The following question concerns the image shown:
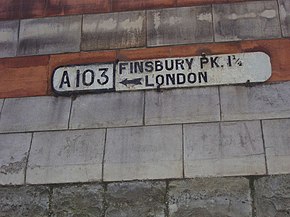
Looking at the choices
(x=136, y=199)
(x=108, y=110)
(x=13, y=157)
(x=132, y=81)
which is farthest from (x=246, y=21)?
(x=13, y=157)

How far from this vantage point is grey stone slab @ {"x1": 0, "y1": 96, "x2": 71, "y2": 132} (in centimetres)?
516

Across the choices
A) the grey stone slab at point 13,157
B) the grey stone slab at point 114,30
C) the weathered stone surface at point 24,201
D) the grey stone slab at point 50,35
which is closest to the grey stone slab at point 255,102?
the grey stone slab at point 114,30

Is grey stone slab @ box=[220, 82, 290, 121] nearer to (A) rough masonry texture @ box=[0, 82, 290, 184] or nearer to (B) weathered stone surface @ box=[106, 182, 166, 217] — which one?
(A) rough masonry texture @ box=[0, 82, 290, 184]

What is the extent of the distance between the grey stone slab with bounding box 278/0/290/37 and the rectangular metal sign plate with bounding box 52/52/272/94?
1.33ft

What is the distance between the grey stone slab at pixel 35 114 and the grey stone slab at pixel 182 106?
94 centimetres

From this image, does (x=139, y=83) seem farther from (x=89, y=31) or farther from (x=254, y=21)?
(x=254, y=21)

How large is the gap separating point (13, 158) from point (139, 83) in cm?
156

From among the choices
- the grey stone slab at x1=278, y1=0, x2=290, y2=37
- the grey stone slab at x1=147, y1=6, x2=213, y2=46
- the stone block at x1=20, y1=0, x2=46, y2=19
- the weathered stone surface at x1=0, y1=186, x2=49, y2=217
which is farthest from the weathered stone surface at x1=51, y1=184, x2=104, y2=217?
the grey stone slab at x1=278, y1=0, x2=290, y2=37

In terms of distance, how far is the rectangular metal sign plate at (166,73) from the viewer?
5109 mm

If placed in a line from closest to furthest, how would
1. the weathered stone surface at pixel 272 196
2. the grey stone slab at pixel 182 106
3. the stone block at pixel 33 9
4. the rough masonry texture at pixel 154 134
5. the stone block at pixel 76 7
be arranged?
1. the weathered stone surface at pixel 272 196
2. the rough masonry texture at pixel 154 134
3. the grey stone slab at pixel 182 106
4. the stone block at pixel 76 7
5. the stone block at pixel 33 9

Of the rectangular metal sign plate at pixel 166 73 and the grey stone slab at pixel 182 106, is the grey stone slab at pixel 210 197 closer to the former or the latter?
the grey stone slab at pixel 182 106

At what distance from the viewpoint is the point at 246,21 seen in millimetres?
5410

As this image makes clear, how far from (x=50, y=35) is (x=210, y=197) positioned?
8.97ft

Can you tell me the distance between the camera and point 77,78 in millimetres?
5352
